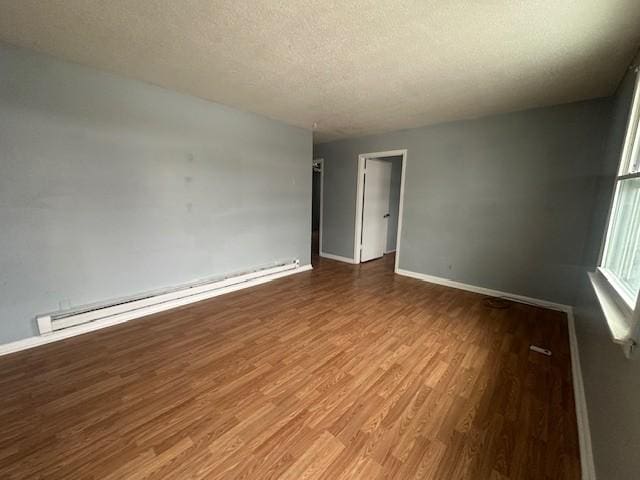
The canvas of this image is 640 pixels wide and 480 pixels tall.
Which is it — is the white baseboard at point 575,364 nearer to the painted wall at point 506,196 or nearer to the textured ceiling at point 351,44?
the painted wall at point 506,196

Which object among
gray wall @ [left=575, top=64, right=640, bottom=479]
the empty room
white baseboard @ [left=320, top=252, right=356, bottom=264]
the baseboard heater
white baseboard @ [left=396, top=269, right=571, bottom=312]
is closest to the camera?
gray wall @ [left=575, top=64, right=640, bottom=479]

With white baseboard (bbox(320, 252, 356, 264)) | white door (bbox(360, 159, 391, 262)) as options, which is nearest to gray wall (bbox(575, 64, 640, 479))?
white door (bbox(360, 159, 391, 262))

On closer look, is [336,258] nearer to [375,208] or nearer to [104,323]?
[375,208]

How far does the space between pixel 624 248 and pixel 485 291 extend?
1.96m

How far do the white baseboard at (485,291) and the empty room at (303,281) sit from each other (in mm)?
30

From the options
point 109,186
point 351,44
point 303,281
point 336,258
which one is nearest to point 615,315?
point 351,44

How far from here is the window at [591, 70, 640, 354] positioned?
1.30 meters

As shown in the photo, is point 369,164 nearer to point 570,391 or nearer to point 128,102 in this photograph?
point 128,102

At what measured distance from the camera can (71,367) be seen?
190 centimetres

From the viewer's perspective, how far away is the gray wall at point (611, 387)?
3.02 ft

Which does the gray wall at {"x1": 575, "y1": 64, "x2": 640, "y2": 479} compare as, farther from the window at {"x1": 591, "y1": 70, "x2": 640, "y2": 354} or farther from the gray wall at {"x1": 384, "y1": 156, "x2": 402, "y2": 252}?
the gray wall at {"x1": 384, "y1": 156, "x2": 402, "y2": 252}

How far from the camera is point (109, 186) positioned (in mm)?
2398

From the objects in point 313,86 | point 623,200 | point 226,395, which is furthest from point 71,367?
point 623,200

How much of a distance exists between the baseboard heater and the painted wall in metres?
2.66
